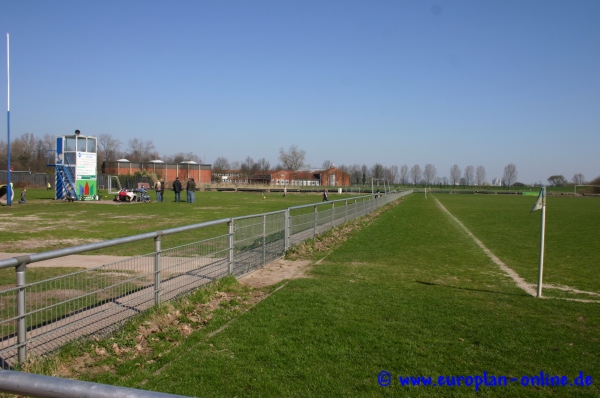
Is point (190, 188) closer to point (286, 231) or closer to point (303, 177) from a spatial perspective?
point (286, 231)

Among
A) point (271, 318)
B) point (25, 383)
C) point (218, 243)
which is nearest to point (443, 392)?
point (271, 318)

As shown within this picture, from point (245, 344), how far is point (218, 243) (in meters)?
3.12

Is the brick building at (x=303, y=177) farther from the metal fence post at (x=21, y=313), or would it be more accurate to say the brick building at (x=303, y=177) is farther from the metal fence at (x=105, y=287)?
the metal fence post at (x=21, y=313)

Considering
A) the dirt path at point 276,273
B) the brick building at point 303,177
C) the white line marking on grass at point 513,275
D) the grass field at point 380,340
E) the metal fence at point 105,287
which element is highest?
the brick building at point 303,177

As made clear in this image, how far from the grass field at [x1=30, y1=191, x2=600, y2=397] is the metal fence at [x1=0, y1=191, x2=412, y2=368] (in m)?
0.45

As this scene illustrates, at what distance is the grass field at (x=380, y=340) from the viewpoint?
4.23 meters

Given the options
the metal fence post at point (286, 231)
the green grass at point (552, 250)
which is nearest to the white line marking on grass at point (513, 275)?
the green grass at point (552, 250)

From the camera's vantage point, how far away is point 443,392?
13.5ft

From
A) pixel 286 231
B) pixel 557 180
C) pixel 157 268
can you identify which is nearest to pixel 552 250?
pixel 286 231

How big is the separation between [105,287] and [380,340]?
318cm

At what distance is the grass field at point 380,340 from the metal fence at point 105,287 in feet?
1.47

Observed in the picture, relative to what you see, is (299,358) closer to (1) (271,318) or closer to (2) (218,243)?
(1) (271,318)

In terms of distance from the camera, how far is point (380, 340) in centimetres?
541

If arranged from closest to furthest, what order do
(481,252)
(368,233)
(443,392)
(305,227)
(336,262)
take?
(443,392) < (336,262) < (481,252) < (305,227) < (368,233)
